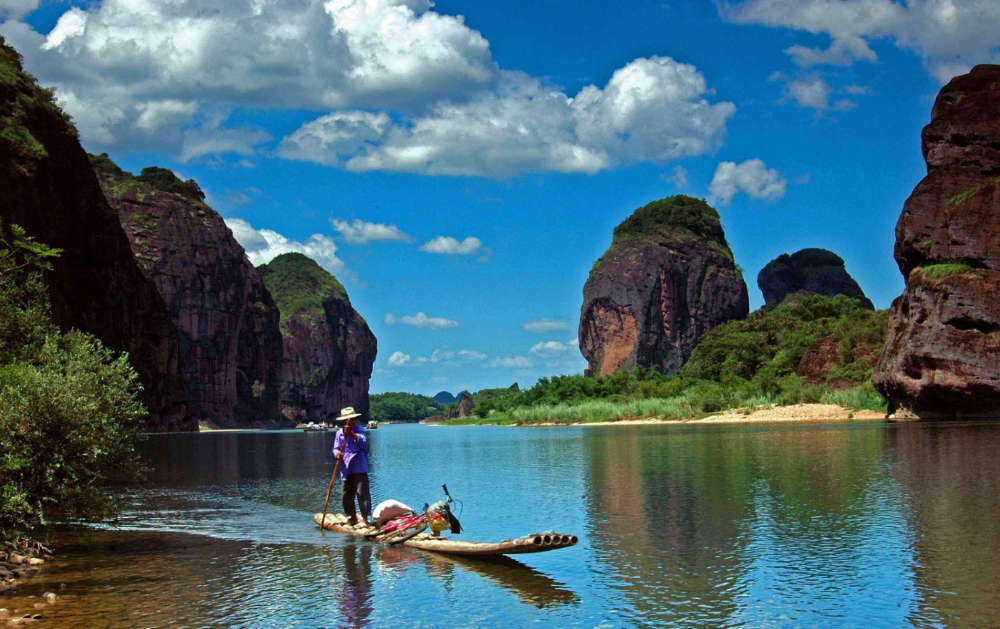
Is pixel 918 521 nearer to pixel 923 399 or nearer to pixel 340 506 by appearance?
pixel 340 506

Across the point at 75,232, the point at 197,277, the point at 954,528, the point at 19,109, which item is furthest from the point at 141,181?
the point at 954,528

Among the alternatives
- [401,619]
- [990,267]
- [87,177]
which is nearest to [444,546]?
[401,619]

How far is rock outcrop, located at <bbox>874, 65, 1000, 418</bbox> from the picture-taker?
5584 cm

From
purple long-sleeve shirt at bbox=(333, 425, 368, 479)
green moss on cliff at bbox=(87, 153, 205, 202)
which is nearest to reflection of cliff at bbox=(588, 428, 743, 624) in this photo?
purple long-sleeve shirt at bbox=(333, 425, 368, 479)

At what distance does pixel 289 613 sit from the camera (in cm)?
1322

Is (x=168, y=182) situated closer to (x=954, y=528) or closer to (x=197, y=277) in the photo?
(x=197, y=277)

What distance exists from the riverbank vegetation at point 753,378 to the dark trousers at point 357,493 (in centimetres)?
5909

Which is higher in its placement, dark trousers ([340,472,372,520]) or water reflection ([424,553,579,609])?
dark trousers ([340,472,372,520])

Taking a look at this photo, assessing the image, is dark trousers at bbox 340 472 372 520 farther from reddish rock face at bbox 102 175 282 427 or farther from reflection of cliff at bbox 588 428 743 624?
reddish rock face at bbox 102 175 282 427

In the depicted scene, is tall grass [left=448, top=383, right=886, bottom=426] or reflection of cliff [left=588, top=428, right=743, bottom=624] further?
tall grass [left=448, top=383, right=886, bottom=426]

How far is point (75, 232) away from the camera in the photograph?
7588cm

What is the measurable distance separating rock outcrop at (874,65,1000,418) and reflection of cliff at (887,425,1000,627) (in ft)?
68.4

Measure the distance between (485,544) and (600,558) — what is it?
2206 mm

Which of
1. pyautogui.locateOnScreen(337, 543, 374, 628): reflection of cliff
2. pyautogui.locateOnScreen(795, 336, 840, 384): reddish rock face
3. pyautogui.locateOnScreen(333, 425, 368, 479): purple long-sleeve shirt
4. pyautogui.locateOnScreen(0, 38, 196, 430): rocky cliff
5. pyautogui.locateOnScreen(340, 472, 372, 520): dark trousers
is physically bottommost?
pyautogui.locateOnScreen(337, 543, 374, 628): reflection of cliff
